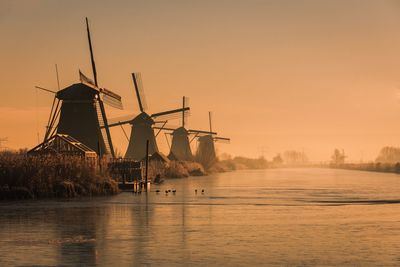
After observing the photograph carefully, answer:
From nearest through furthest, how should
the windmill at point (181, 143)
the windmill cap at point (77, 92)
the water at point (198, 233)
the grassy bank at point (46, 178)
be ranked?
the water at point (198, 233) → the grassy bank at point (46, 178) → the windmill cap at point (77, 92) → the windmill at point (181, 143)

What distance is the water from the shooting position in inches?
760

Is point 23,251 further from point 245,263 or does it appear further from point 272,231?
point 272,231

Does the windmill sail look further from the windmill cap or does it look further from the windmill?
the windmill

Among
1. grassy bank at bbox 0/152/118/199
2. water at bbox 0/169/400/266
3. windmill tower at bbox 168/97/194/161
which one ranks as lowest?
water at bbox 0/169/400/266

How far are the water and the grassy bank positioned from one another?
2945 mm

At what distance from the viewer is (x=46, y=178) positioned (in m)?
43.3

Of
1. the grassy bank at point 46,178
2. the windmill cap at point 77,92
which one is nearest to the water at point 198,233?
the grassy bank at point 46,178

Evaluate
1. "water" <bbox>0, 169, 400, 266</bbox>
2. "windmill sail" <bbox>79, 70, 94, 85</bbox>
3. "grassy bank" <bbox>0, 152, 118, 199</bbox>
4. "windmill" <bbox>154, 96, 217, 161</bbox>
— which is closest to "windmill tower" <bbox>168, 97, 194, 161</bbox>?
"windmill" <bbox>154, 96, 217, 161</bbox>

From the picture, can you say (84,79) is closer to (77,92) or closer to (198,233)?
(77,92)

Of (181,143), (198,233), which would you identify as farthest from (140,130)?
(198,233)

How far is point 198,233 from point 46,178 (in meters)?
20.1

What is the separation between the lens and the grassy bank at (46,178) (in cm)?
4191

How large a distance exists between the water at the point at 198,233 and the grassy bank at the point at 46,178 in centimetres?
295

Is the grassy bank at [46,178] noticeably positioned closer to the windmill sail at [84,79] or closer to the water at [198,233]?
the water at [198,233]
